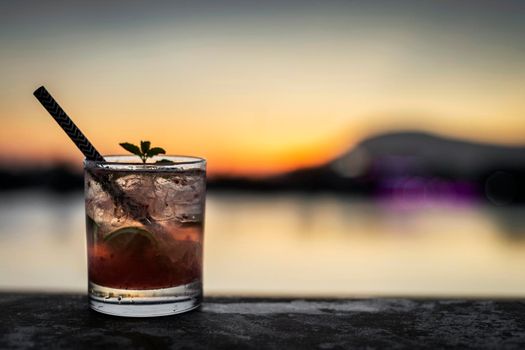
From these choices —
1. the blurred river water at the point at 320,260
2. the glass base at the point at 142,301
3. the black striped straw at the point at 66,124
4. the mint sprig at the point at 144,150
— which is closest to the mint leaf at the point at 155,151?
the mint sprig at the point at 144,150

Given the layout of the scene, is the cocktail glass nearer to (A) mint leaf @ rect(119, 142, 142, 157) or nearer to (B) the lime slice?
(B) the lime slice

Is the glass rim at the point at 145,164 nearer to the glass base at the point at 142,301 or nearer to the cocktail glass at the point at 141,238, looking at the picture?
the cocktail glass at the point at 141,238

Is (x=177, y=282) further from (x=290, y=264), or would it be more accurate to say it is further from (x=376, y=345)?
(x=290, y=264)

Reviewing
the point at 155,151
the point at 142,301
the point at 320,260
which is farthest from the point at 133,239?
the point at 320,260

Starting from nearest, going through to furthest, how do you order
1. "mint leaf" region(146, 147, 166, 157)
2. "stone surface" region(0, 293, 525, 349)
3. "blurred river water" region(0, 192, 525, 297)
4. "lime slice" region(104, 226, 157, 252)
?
"stone surface" region(0, 293, 525, 349) → "lime slice" region(104, 226, 157, 252) → "mint leaf" region(146, 147, 166, 157) → "blurred river water" region(0, 192, 525, 297)

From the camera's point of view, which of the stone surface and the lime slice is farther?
the lime slice

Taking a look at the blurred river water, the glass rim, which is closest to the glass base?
the glass rim

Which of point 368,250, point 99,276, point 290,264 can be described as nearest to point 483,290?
point 290,264

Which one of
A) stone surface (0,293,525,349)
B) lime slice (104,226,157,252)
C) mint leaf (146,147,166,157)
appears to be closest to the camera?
stone surface (0,293,525,349)
